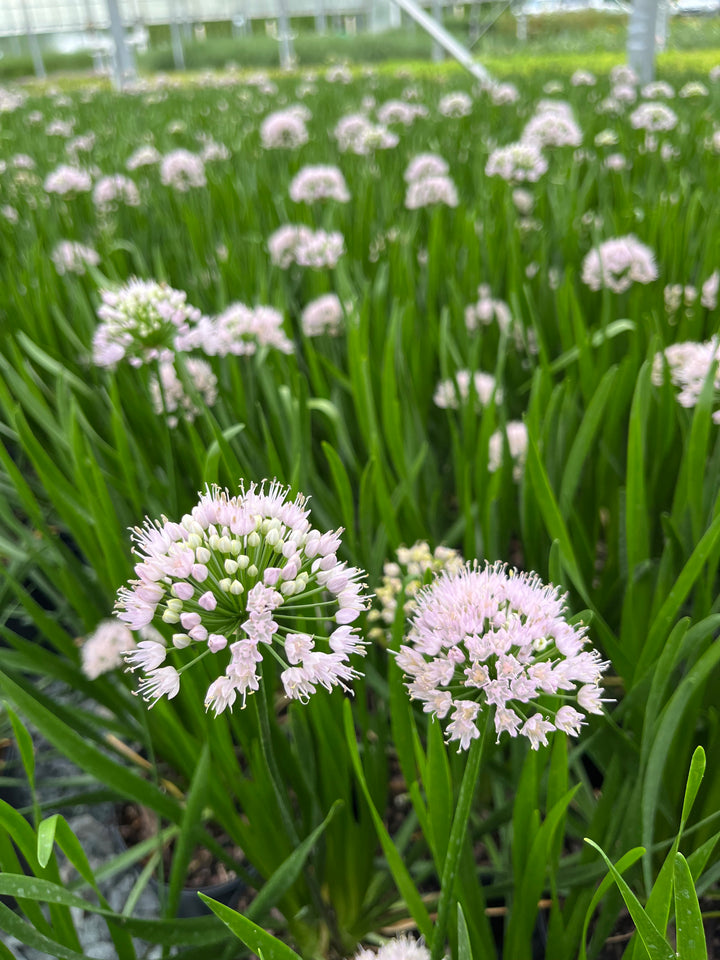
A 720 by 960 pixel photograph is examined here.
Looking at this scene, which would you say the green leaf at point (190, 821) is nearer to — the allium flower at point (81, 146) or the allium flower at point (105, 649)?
the allium flower at point (105, 649)

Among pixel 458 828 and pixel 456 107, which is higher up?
pixel 456 107

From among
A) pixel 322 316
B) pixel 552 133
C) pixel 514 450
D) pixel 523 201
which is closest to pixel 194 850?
pixel 514 450

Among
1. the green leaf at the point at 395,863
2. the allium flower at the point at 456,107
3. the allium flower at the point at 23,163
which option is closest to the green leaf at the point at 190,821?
the green leaf at the point at 395,863

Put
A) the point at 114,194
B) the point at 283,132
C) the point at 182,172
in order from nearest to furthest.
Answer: the point at 114,194 → the point at 182,172 → the point at 283,132

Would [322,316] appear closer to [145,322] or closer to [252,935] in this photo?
[145,322]

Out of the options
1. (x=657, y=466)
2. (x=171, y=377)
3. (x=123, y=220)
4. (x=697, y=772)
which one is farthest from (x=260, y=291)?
(x=697, y=772)

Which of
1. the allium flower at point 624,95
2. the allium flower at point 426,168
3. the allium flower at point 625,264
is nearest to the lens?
the allium flower at point 625,264

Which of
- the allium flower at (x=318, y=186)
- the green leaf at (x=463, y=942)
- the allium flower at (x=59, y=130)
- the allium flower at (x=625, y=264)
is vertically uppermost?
the allium flower at (x=59, y=130)
